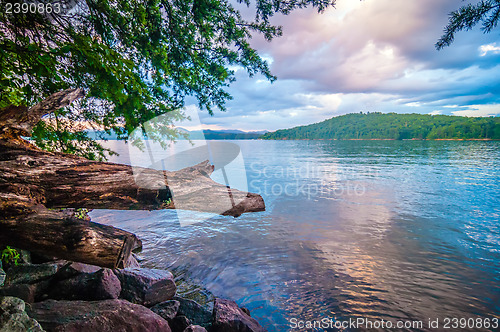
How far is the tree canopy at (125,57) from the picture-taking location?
188 inches

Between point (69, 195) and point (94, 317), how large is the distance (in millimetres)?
2027

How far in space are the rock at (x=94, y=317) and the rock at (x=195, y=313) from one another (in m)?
1.18

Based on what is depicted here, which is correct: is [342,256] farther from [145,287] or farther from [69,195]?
[69,195]

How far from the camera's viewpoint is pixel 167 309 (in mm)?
5117

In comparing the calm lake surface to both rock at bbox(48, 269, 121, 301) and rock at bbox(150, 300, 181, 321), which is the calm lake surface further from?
rock at bbox(48, 269, 121, 301)

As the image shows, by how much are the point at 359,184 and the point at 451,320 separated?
22274 millimetres

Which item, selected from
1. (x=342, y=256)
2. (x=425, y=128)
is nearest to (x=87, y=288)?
(x=342, y=256)

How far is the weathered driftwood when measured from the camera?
311cm

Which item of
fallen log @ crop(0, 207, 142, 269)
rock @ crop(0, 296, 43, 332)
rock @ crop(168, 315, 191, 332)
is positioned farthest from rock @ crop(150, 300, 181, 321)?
fallen log @ crop(0, 207, 142, 269)

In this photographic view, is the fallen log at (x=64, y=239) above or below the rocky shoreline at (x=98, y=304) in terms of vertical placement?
above

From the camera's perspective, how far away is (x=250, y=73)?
24.6 ft

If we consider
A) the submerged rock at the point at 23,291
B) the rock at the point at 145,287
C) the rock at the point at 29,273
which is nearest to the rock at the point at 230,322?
the rock at the point at 145,287

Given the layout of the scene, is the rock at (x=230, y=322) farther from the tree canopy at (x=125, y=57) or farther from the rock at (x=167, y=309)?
the tree canopy at (x=125, y=57)

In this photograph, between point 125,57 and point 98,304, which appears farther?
point 125,57
